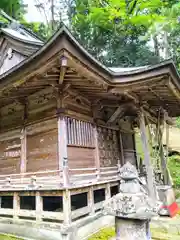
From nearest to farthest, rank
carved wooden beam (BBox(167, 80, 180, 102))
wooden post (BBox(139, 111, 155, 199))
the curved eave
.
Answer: the curved eave → carved wooden beam (BBox(167, 80, 180, 102)) → wooden post (BBox(139, 111, 155, 199))

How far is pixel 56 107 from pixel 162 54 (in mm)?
19058

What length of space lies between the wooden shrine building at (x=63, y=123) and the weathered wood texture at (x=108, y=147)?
3cm

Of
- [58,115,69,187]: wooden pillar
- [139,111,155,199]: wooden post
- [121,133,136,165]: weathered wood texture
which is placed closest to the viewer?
[58,115,69,187]: wooden pillar

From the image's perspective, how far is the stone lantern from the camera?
2.94m

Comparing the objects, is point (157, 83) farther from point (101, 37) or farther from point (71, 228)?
point (101, 37)

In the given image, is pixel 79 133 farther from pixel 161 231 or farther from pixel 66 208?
pixel 161 231

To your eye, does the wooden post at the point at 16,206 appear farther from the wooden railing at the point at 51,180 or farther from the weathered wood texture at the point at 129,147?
the weathered wood texture at the point at 129,147

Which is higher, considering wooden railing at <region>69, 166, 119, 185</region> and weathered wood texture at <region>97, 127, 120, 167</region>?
weathered wood texture at <region>97, 127, 120, 167</region>

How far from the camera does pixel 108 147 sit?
7.59 m

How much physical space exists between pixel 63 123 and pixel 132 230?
322 cm

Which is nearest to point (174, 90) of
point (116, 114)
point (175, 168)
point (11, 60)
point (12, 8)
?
point (116, 114)

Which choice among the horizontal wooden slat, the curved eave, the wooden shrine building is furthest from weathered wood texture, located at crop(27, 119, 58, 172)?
the curved eave

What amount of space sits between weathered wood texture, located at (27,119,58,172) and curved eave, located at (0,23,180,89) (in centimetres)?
164

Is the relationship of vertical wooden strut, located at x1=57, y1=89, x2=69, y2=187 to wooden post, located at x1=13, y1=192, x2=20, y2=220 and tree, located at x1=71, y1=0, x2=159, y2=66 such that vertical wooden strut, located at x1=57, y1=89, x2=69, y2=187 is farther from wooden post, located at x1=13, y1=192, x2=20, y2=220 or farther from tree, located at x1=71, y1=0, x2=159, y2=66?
tree, located at x1=71, y1=0, x2=159, y2=66
